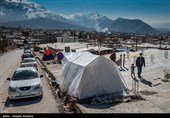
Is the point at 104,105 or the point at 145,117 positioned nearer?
the point at 145,117

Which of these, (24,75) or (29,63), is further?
(29,63)

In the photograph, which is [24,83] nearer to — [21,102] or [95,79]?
[21,102]

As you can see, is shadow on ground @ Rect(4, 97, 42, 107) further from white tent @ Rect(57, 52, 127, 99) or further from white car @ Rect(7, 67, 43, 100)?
white tent @ Rect(57, 52, 127, 99)

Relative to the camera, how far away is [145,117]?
206 inches

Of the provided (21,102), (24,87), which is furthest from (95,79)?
(21,102)

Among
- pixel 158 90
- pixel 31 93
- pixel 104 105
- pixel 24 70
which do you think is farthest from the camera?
pixel 24 70

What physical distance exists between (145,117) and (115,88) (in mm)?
6053

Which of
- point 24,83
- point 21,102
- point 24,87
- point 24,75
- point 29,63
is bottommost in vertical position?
point 21,102

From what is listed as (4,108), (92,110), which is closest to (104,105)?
(92,110)

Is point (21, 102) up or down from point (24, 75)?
down

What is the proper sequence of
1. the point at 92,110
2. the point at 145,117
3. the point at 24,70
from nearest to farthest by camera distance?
1. the point at 145,117
2. the point at 92,110
3. the point at 24,70

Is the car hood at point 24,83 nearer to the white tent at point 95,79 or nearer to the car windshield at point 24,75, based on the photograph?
the car windshield at point 24,75

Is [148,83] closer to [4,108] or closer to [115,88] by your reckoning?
[115,88]

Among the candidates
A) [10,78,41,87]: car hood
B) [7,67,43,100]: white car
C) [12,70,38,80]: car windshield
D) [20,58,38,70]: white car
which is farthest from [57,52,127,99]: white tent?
[20,58,38,70]: white car
